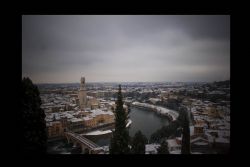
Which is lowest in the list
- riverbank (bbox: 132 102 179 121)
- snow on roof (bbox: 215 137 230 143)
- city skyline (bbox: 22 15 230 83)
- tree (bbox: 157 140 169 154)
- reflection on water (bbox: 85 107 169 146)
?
tree (bbox: 157 140 169 154)

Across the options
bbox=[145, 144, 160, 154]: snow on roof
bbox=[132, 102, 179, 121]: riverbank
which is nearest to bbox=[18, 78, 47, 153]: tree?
bbox=[132, 102, 179, 121]: riverbank

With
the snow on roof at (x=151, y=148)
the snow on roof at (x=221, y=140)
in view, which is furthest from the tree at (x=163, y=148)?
the snow on roof at (x=221, y=140)

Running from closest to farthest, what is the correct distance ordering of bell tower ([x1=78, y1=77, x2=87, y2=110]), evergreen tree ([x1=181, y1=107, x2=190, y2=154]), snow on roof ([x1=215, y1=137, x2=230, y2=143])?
snow on roof ([x1=215, y1=137, x2=230, y2=143]), evergreen tree ([x1=181, y1=107, x2=190, y2=154]), bell tower ([x1=78, y1=77, x2=87, y2=110])

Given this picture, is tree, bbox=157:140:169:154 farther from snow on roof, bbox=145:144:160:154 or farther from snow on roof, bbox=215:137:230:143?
snow on roof, bbox=215:137:230:143

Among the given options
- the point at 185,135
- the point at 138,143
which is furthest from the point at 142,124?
the point at 185,135

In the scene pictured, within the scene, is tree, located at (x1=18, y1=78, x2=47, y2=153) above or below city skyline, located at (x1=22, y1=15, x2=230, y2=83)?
below

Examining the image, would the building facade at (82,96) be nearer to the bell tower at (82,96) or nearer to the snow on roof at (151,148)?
the bell tower at (82,96)
